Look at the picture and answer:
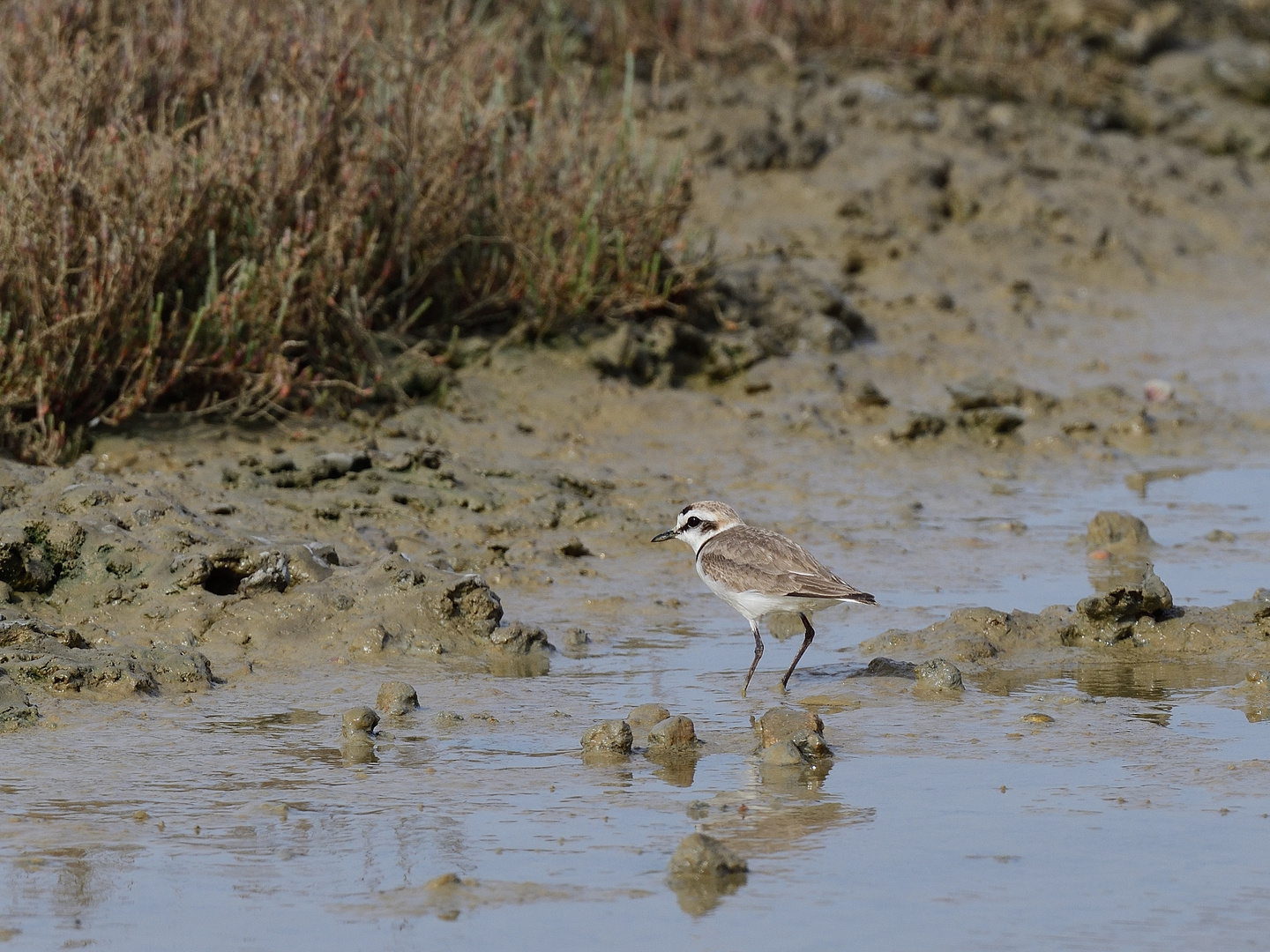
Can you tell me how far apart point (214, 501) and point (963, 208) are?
7.65 meters

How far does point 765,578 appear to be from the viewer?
6.05m

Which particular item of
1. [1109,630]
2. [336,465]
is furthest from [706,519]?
[336,465]

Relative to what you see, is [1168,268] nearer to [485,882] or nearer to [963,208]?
[963,208]

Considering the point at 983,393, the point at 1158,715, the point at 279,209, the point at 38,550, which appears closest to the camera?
the point at 1158,715

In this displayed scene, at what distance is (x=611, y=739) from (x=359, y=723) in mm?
760

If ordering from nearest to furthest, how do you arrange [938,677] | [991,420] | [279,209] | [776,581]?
1. [938,677]
2. [776,581]
3. [279,209]
4. [991,420]

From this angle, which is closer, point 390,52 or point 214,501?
point 214,501

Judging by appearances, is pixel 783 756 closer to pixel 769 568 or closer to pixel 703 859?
pixel 703 859

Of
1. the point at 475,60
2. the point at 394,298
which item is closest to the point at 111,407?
the point at 394,298

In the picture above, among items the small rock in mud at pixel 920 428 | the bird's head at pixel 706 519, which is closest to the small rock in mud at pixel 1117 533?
the small rock in mud at pixel 920 428

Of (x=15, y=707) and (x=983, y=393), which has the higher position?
(x=983, y=393)

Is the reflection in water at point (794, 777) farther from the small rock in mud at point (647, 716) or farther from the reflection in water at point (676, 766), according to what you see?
the small rock in mud at point (647, 716)

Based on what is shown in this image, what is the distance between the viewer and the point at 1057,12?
16031 millimetres

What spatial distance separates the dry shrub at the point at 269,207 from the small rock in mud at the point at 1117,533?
3.20m
